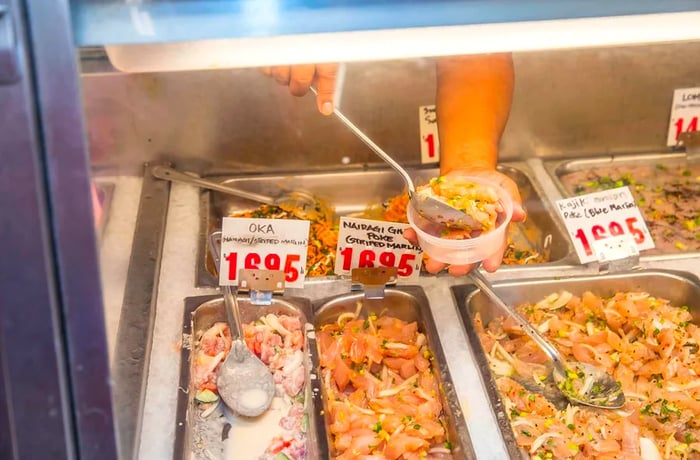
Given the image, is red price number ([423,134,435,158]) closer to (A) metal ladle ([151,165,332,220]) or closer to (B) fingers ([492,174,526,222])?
(A) metal ladle ([151,165,332,220])

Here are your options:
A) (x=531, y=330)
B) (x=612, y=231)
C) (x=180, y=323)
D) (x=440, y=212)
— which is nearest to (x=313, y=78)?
(x=440, y=212)

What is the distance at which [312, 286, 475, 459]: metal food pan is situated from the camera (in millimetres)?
1816

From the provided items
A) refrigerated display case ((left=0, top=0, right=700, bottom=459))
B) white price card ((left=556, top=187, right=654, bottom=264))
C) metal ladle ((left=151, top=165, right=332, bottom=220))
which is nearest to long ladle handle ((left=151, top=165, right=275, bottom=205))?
metal ladle ((left=151, top=165, right=332, bottom=220))

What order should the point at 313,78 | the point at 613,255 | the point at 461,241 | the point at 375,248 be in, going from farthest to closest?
1. the point at 613,255
2. the point at 375,248
3. the point at 461,241
4. the point at 313,78

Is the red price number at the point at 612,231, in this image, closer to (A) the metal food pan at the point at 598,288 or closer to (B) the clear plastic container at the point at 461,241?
(A) the metal food pan at the point at 598,288

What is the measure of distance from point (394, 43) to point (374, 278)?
1.05m

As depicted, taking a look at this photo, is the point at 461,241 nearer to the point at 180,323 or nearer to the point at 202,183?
the point at 180,323

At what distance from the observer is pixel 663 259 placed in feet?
7.79

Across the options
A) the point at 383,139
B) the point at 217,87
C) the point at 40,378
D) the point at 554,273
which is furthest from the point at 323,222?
the point at 40,378

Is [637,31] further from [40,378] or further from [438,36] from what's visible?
[40,378]

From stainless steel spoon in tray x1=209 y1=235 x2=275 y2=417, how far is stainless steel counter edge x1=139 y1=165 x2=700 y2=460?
0.13 meters

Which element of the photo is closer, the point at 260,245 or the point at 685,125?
the point at 260,245

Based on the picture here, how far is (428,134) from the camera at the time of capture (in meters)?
2.72

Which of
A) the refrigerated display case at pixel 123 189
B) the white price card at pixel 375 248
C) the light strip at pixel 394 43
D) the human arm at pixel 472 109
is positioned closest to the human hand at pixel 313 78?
the refrigerated display case at pixel 123 189
